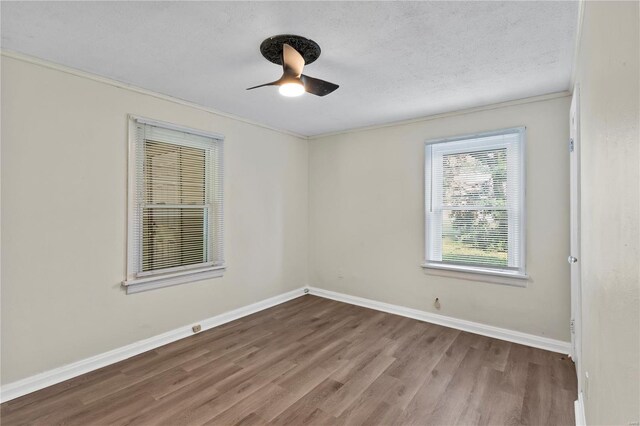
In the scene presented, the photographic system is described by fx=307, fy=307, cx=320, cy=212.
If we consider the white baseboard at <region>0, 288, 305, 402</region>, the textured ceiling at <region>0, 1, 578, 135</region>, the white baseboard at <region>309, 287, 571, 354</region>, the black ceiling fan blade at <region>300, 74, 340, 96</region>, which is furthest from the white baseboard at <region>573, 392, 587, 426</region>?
the white baseboard at <region>0, 288, 305, 402</region>

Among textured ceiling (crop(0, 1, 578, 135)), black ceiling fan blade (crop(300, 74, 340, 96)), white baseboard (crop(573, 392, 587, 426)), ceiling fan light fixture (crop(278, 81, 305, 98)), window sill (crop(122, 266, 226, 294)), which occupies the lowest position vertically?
white baseboard (crop(573, 392, 587, 426))

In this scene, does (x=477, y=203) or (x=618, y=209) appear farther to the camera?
(x=477, y=203)

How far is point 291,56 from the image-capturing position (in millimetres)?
2061

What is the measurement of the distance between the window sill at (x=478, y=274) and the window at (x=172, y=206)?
2631 mm

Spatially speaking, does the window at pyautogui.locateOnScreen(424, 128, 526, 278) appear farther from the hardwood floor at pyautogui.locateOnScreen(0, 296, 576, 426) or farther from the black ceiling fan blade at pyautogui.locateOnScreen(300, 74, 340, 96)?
the black ceiling fan blade at pyautogui.locateOnScreen(300, 74, 340, 96)

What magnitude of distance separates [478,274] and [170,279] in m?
3.41

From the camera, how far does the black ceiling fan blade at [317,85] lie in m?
2.32

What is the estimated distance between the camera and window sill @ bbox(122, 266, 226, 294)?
2963 millimetres

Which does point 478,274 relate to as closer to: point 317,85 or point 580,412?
point 580,412

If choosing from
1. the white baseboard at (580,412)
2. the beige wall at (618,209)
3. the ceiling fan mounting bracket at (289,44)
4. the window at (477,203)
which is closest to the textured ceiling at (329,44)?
the ceiling fan mounting bracket at (289,44)

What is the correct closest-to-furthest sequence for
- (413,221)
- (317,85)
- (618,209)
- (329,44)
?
(618,209) < (329,44) < (317,85) < (413,221)

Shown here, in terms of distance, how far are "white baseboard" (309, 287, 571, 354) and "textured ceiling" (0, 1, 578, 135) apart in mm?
2495

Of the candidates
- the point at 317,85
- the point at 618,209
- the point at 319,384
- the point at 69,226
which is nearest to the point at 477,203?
the point at 317,85

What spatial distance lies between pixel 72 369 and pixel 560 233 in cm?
463
